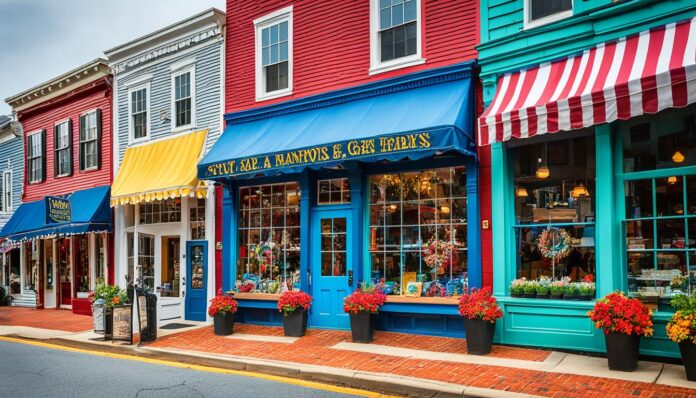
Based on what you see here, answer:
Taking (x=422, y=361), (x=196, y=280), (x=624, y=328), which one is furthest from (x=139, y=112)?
(x=624, y=328)

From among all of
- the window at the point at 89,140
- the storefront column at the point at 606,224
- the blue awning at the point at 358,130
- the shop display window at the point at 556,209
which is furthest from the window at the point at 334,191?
the window at the point at 89,140

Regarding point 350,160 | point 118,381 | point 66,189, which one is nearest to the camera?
point 118,381

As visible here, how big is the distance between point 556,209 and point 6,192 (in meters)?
23.1

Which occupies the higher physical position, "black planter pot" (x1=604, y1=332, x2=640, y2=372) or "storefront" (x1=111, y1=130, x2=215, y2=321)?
"storefront" (x1=111, y1=130, x2=215, y2=321)

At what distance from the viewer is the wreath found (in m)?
9.79

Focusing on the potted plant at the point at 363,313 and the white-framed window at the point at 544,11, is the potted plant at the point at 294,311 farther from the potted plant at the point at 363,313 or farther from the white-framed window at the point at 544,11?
the white-framed window at the point at 544,11

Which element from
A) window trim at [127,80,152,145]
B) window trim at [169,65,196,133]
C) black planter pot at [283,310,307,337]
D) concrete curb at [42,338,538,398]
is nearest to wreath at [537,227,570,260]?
concrete curb at [42,338,538,398]

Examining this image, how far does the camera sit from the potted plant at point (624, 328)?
796 centimetres

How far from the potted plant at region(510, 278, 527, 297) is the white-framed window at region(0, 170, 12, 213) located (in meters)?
21.9

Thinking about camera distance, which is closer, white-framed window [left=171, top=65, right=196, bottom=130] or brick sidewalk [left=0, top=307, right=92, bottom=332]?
brick sidewalk [left=0, top=307, right=92, bottom=332]

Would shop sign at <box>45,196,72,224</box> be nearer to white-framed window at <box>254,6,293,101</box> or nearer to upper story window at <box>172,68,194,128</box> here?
upper story window at <box>172,68,194,128</box>

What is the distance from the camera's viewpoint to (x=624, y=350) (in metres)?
Result: 8.00

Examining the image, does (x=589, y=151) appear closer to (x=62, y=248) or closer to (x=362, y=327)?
(x=362, y=327)

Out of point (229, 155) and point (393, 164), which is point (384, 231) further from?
point (229, 155)
